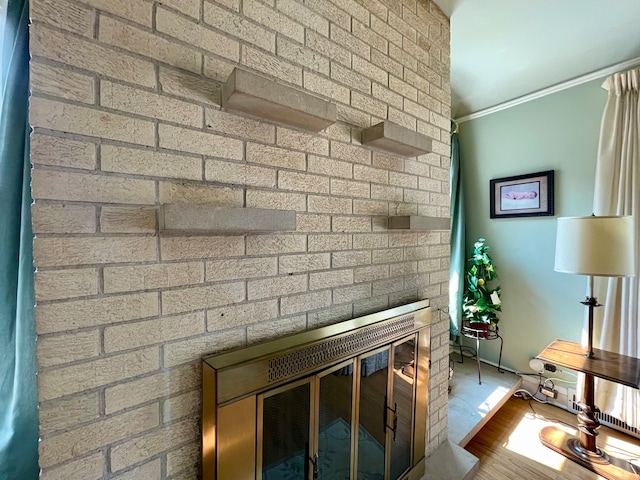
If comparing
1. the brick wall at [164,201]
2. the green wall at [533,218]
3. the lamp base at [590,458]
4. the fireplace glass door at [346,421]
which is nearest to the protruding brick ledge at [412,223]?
the brick wall at [164,201]

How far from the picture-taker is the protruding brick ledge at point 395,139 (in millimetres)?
1193

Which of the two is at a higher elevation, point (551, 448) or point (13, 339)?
point (13, 339)

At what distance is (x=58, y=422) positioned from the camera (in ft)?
2.12

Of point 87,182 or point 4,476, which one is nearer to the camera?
point 87,182

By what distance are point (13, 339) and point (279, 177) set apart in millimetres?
950

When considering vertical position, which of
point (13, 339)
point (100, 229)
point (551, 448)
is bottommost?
point (551, 448)

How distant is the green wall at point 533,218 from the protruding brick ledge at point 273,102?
2500 millimetres

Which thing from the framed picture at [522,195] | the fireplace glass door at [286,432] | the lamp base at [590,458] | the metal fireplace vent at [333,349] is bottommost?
the lamp base at [590,458]

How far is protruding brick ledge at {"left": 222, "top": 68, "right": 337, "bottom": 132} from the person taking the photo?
2.60 feet

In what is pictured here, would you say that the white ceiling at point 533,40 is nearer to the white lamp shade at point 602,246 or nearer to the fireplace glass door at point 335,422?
the white lamp shade at point 602,246

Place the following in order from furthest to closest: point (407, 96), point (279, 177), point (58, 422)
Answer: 1. point (407, 96)
2. point (279, 177)
3. point (58, 422)

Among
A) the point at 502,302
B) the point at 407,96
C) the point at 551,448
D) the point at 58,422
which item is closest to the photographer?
the point at 58,422

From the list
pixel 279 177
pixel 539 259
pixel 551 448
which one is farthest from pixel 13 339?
pixel 539 259

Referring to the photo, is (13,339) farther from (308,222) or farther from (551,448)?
(551,448)
